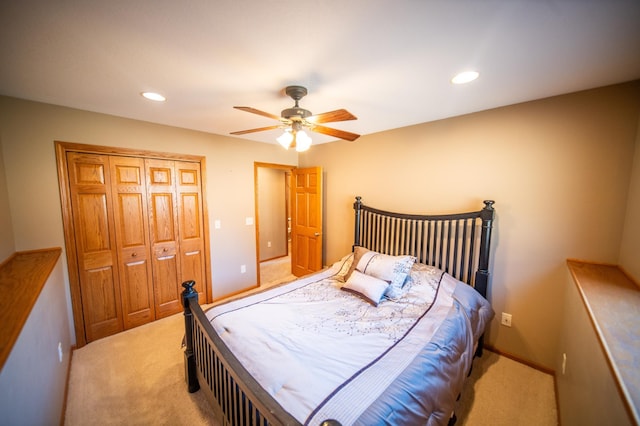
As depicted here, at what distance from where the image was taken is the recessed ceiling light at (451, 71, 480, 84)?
5.06ft

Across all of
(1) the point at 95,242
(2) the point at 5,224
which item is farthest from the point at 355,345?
(2) the point at 5,224

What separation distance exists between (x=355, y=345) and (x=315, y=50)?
1825 mm

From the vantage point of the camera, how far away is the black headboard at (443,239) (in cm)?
221

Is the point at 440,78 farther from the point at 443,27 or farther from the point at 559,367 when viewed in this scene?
the point at 559,367

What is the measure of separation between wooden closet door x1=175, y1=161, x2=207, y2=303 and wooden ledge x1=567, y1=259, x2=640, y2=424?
12.0ft

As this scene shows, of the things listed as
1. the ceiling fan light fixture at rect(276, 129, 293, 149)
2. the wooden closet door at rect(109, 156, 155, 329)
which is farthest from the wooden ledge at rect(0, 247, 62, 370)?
the ceiling fan light fixture at rect(276, 129, 293, 149)

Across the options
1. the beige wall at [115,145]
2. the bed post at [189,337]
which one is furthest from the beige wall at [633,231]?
the beige wall at [115,145]

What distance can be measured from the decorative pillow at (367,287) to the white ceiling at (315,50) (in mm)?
1657

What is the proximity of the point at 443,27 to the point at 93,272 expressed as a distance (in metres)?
3.69

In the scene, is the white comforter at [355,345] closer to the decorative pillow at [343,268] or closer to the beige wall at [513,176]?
the decorative pillow at [343,268]

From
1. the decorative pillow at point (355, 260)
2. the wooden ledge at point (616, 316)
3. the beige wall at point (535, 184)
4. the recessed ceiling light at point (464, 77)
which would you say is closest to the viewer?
the wooden ledge at point (616, 316)

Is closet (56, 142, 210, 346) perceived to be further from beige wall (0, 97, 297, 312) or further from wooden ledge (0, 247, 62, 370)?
wooden ledge (0, 247, 62, 370)

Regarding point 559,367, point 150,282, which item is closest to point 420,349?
point 559,367

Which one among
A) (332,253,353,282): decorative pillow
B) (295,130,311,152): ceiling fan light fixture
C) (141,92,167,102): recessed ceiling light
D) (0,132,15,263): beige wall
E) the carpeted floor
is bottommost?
the carpeted floor
